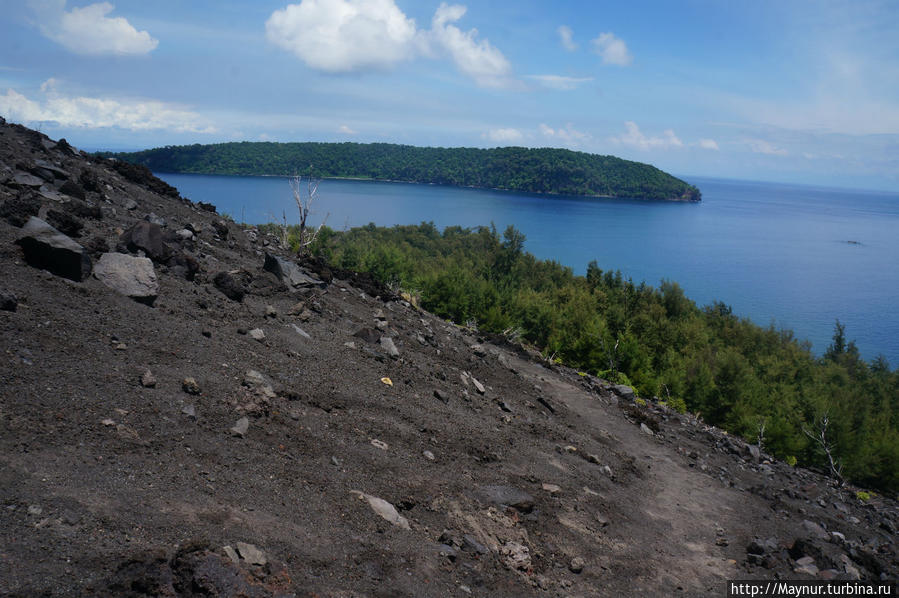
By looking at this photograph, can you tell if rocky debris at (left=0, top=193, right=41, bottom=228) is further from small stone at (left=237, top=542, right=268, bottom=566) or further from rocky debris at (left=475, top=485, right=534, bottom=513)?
rocky debris at (left=475, top=485, right=534, bottom=513)

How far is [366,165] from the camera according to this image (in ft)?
611

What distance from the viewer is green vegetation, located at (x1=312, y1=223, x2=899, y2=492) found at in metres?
24.2

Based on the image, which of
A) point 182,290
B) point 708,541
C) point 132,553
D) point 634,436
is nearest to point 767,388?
point 634,436

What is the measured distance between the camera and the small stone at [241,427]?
651cm

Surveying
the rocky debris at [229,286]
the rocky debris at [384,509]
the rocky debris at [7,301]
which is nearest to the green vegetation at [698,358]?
the rocky debris at [229,286]

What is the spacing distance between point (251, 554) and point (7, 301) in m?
4.74

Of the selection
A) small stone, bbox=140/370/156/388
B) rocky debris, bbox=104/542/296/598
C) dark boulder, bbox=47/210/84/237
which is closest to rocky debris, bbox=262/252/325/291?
dark boulder, bbox=47/210/84/237

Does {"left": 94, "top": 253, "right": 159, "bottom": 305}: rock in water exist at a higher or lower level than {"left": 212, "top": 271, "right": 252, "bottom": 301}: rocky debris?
higher

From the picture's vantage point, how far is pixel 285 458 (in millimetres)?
6508

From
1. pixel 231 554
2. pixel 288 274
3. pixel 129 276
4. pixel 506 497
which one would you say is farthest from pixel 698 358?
pixel 231 554

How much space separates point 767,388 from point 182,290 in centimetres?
3658

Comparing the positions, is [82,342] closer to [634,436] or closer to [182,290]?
[182,290]

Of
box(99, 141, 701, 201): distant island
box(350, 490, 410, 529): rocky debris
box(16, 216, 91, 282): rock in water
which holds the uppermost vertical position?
box(99, 141, 701, 201): distant island

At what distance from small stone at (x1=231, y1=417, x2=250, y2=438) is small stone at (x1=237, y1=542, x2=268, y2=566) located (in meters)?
1.96
